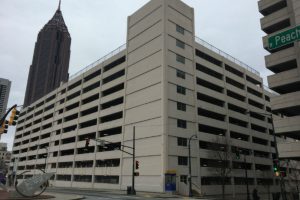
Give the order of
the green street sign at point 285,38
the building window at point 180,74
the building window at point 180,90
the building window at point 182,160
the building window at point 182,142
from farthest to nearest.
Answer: the building window at point 180,74
the building window at point 180,90
the building window at point 182,142
the building window at point 182,160
the green street sign at point 285,38

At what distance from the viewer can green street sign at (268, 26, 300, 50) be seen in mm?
10562

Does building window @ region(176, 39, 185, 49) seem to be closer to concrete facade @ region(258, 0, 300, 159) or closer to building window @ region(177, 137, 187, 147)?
concrete facade @ region(258, 0, 300, 159)

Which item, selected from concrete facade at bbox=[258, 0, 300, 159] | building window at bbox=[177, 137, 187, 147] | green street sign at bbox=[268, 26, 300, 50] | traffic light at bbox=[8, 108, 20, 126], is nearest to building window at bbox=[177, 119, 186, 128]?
building window at bbox=[177, 137, 187, 147]

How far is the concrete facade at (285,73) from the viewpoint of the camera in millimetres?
38875

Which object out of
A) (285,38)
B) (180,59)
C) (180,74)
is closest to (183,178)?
(180,74)

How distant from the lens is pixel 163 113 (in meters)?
47.9

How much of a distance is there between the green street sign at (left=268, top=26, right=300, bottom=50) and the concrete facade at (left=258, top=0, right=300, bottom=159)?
27.5m

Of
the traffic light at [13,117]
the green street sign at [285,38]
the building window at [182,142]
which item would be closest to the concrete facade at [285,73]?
the building window at [182,142]

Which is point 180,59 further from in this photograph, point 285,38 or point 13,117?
point 285,38

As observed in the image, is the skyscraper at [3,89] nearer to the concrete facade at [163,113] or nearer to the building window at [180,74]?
the concrete facade at [163,113]

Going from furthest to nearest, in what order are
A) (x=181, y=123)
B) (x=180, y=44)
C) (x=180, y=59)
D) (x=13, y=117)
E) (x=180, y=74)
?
(x=180, y=44), (x=180, y=59), (x=180, y=74), (x=181, y=123), (x=13, y=117)

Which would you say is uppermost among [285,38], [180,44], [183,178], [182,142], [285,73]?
[180,44]

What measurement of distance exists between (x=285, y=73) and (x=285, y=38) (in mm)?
33282

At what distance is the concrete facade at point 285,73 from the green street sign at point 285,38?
27.5 meters
